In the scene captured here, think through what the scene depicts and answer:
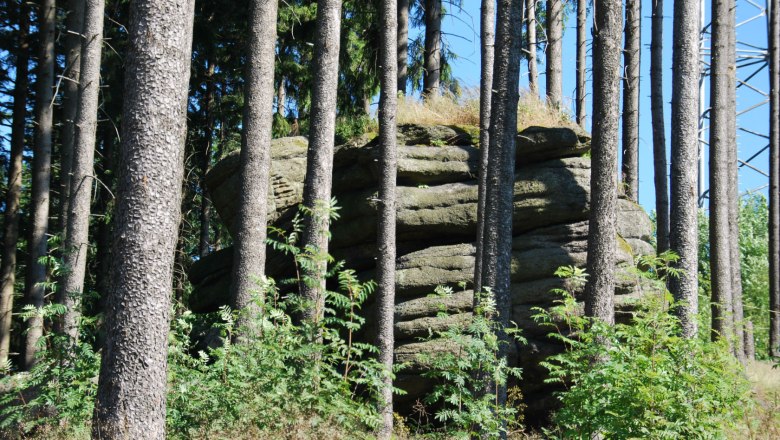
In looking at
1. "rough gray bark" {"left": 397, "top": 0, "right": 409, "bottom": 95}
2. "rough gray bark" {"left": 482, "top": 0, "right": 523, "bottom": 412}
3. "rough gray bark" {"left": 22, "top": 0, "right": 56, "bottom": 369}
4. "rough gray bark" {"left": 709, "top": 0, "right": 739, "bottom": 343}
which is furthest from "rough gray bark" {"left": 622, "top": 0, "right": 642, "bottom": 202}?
"rough gray bark" {"left": 22, "top": 0, "right": 56, "bottom": 369}

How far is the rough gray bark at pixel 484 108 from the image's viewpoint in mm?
13376

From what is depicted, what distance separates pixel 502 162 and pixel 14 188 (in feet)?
44.0

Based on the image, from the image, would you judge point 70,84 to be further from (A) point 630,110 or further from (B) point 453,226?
(A) point 630,110

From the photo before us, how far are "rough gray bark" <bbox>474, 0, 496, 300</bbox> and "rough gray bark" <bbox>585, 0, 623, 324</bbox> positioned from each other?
1899mm

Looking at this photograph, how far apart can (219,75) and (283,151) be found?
669 centimetres

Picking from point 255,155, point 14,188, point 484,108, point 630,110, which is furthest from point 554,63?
point 14,188

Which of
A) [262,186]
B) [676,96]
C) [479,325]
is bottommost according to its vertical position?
[479,325]

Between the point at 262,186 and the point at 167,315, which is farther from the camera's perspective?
the point at 262,186

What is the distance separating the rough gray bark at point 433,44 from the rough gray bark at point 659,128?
559cm

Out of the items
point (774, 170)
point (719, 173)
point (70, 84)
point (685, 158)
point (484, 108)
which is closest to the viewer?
point (685, 158)

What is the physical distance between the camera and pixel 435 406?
43.8ft

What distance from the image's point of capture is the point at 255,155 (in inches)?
460

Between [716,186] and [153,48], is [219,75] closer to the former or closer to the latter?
[716,186]

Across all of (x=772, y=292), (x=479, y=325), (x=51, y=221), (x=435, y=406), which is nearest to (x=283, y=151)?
(x=435, y=406)
